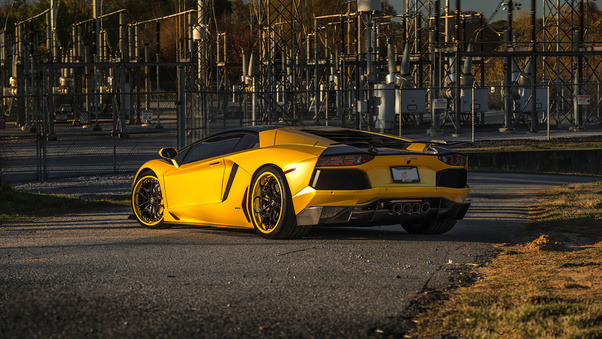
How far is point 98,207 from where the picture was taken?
12891 millimetres

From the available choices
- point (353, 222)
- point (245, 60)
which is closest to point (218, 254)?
point (353, 222)

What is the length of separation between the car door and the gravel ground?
16.0 ft

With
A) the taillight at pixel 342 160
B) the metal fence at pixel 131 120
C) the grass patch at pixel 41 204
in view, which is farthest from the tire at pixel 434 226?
the metal fence at pixel 131 120

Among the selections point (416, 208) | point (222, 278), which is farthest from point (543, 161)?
point (222, 278)

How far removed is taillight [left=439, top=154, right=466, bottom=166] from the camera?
333 inches

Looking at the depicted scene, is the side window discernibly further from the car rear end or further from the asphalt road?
the car rear end

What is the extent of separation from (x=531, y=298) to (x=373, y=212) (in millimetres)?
2888

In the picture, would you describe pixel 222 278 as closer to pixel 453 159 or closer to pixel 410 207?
pixel 410 207

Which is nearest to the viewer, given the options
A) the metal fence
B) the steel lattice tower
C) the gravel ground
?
the gravel ground

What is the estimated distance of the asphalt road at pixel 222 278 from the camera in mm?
4758

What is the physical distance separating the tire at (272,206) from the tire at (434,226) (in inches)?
59.7

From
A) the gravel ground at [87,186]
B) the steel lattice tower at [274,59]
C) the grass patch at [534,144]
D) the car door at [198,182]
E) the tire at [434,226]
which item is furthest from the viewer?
the steel lattice tower at [274,59]

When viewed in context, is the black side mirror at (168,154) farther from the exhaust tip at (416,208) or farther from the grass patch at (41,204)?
the exhaust tip at (416,208)

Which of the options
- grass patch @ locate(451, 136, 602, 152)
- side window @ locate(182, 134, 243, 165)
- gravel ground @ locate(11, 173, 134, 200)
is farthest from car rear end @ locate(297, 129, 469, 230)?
grass patch @ locate(451, 136, 602, 152)
